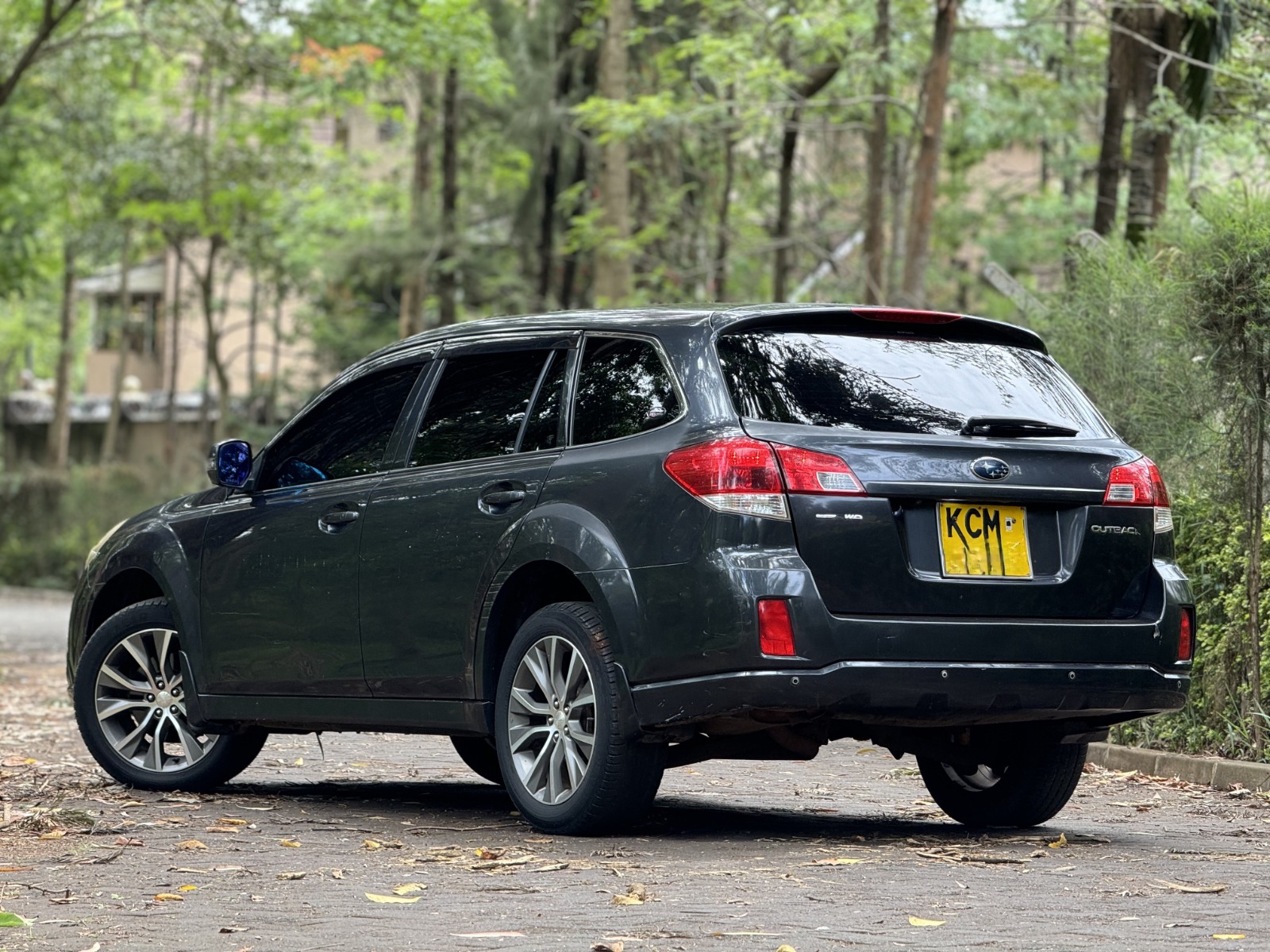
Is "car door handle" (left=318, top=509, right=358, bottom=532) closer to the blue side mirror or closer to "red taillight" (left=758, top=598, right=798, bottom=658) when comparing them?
the blue side mirror

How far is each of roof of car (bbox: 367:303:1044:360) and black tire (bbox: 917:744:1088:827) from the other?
5.04 ft

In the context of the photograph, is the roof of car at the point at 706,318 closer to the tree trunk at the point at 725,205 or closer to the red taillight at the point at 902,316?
the red taillight at the point at 902,316

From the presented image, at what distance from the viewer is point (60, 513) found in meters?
34.3

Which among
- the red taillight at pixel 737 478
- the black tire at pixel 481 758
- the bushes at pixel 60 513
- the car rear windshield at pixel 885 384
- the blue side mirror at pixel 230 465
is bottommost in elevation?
the bushes at pixel 60 513

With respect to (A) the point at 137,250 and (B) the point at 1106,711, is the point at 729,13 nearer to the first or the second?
(B) the point at 1106,711

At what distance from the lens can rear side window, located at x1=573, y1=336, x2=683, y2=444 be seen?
6.91 meters

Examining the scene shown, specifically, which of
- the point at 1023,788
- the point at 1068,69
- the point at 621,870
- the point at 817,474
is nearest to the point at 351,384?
the point at 817,474

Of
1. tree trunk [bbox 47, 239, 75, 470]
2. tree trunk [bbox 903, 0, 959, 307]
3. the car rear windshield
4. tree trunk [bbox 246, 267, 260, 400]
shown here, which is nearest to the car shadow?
the car rear windshield

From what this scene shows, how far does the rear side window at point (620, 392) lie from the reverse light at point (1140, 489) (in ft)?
4.94

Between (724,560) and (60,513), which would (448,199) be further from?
(724,560)

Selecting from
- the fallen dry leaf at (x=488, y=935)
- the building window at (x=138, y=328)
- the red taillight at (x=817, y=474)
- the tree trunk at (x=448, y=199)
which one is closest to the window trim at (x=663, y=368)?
the red taillight at (x=817, y=474)

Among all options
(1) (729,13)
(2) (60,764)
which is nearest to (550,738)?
(2) (60,764)

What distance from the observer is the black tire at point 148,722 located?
8750 mm

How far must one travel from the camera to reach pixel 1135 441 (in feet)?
34.9
